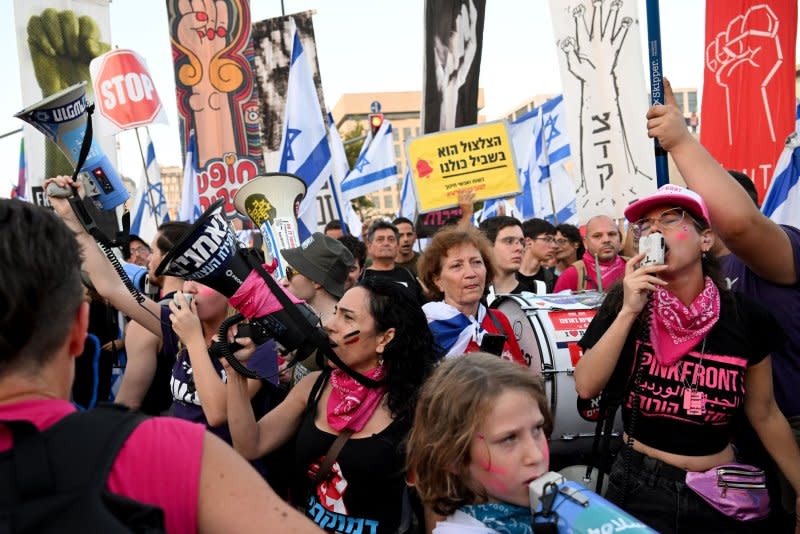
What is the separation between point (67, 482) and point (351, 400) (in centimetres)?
165

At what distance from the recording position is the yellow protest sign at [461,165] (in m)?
7.82

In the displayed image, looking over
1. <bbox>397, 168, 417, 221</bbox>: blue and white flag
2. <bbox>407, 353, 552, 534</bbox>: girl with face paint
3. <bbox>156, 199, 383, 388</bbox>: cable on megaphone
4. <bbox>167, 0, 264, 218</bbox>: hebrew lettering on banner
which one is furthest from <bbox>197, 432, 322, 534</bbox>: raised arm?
<bbox>397, 168, 417, 221</bbox>: blue and white flag

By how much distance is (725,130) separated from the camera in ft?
16.8

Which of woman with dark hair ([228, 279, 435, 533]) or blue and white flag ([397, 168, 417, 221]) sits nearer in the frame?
woman with dark hair ([228, 279, 435, 533])

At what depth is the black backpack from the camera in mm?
1000

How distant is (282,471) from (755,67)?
4.18 metres

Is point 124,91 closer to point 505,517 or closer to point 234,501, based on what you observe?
point 505,517

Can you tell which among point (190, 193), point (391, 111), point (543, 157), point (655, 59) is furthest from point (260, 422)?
point (391, 111)

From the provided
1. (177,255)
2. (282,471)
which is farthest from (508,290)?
(177,255)

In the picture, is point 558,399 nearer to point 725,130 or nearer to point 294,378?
point 294,378

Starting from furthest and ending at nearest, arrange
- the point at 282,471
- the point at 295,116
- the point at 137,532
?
the point at 295,116
the point at 282,471
the point at 137,532

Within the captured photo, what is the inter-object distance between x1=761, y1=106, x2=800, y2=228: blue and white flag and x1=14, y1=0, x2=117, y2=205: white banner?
7.96 metres

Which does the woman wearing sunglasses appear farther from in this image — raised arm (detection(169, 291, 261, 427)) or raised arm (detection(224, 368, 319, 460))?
raised arm (detection(169, 291, 261, 427))

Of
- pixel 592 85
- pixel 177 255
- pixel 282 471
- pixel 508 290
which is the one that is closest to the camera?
pixel 177 255
